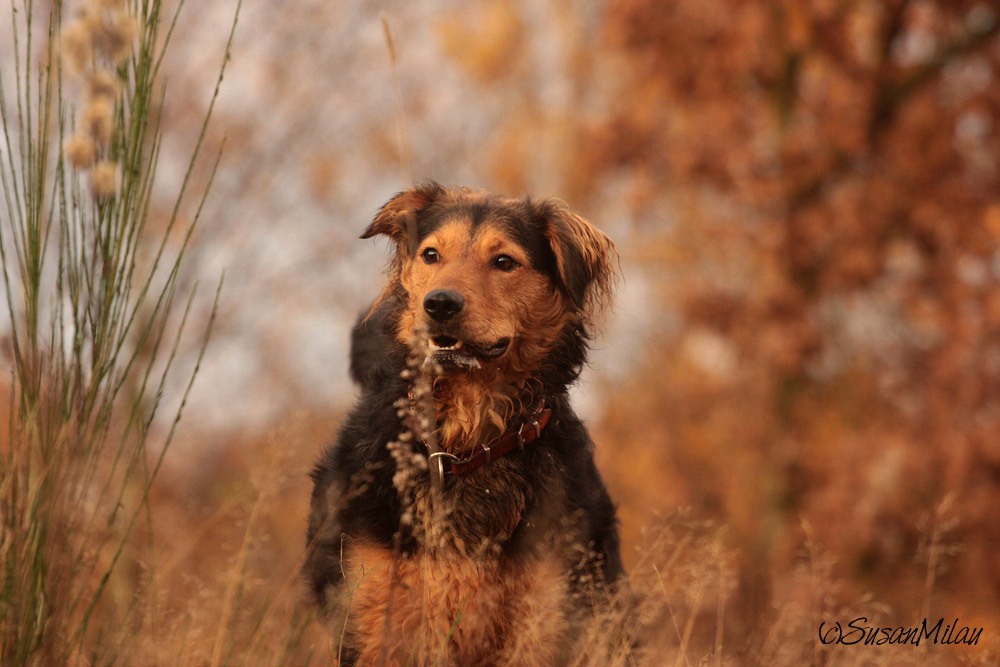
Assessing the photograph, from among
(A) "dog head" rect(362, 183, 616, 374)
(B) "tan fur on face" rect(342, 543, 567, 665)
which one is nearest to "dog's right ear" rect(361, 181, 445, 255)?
(A) "dog head" rect(362, 183, 616, 374)

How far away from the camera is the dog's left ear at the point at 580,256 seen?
3.70 metres

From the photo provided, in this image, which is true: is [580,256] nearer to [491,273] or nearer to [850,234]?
[491,273]

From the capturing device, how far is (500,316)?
3453 millimetres

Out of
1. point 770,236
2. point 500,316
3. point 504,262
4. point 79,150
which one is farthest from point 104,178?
point 770,236

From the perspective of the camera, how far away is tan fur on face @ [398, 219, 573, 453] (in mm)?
3549

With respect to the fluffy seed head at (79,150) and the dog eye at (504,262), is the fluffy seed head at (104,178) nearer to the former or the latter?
the fluffy seed head at (79,150)

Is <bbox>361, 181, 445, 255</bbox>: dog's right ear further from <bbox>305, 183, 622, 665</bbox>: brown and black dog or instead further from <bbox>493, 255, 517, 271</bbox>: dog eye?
<bbox>493, 255, 517, 271</bbox>: dog eye

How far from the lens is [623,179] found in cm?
1133

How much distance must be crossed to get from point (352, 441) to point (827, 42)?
8.05 m

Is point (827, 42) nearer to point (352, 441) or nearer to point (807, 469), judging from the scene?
point (807, 469)

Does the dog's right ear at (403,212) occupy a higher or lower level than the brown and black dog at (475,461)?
higher

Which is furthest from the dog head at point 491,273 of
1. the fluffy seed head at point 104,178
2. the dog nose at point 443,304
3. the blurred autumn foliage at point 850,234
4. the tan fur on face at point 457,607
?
the blurred autumn foliage at point 850,234

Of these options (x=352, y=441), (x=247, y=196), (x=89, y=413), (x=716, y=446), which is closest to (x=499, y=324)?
(x=352, y=441)

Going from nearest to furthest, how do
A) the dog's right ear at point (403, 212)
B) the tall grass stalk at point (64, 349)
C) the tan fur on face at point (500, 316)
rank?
the tall grass stalk at point (64, 349) < the tan fur on face at point (500, 316) < the dog's right ear at point (403, 212)
